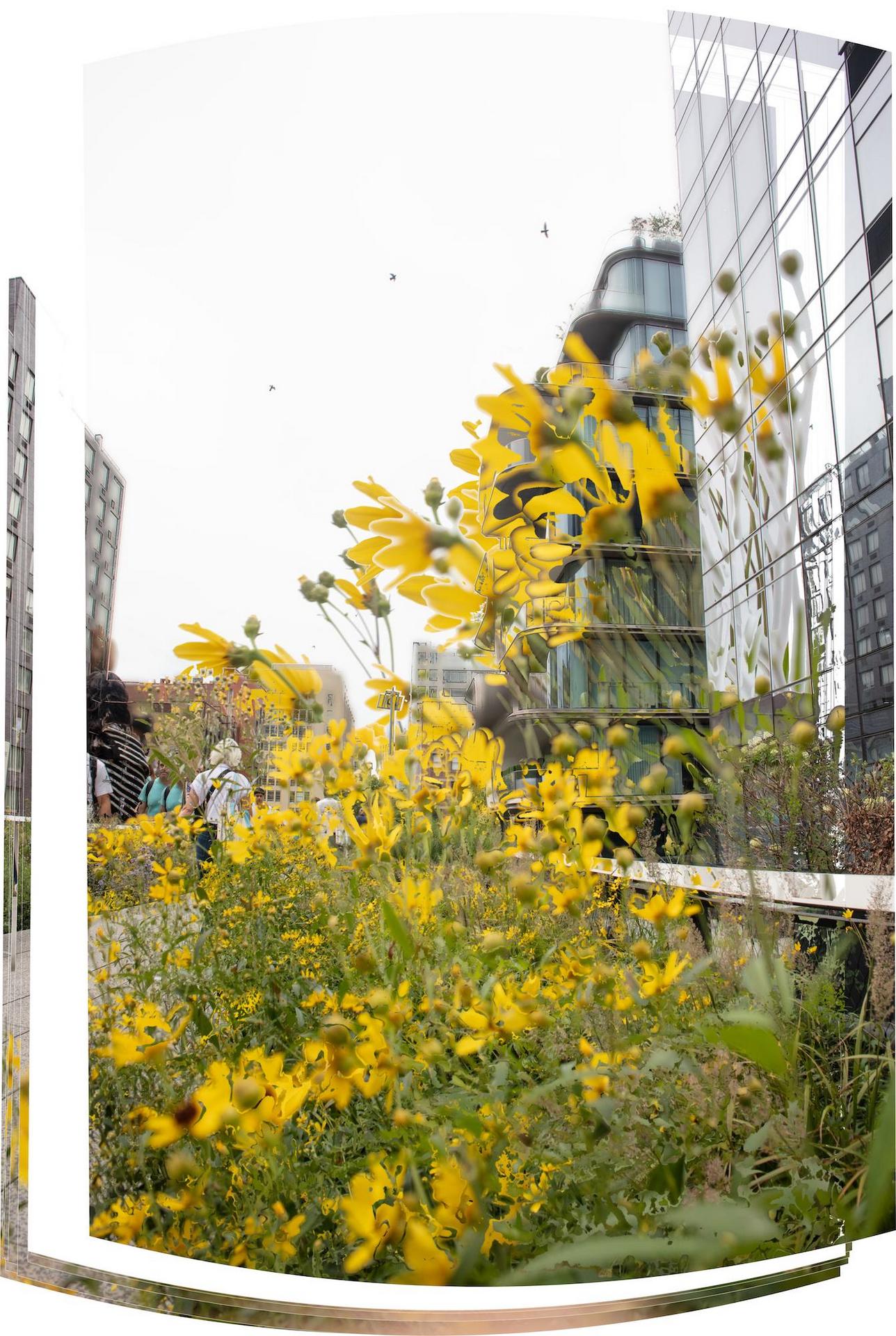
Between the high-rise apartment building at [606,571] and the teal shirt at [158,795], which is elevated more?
the high-rise apartment building at [606,571]

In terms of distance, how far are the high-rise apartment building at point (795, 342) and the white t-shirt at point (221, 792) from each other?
1.97 feet

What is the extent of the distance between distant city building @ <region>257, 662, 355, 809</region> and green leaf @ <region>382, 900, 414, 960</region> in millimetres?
159

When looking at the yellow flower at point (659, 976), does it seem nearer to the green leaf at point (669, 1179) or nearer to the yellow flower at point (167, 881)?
the green leaf at point (669, 1179)

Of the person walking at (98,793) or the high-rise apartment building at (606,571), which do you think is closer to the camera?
the high-rise apartment building at (606,571)

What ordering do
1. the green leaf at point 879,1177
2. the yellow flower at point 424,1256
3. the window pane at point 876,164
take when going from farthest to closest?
the window pane at point 876,164, the green leaf at point 879,1177, the yellow flower at point 424,1256

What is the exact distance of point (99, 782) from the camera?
3.60 feet

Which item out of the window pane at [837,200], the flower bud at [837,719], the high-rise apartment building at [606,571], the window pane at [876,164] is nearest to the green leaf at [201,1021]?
the high-rise apartment building at [606,571]

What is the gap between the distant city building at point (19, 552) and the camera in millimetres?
1153

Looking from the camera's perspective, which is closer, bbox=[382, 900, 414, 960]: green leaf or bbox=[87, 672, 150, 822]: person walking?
bbox=[382, 900, 414, 960]: green leaf

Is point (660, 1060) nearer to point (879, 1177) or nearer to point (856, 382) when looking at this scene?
point (879, 1177)

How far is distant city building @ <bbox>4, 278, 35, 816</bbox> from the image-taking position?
45.4 inches

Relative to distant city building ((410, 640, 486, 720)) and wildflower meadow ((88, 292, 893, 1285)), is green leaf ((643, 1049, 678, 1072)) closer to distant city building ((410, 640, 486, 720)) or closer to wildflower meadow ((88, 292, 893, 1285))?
wildflower meadow ((88, 292, 893, 1285))

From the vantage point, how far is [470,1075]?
3.02ft

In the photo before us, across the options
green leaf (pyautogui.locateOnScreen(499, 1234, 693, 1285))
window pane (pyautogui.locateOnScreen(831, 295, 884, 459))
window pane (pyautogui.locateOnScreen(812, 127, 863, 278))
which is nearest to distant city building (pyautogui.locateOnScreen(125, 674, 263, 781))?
green leaf (pyautogui.locateOnScreen(499, 1234, 693, 1285))
